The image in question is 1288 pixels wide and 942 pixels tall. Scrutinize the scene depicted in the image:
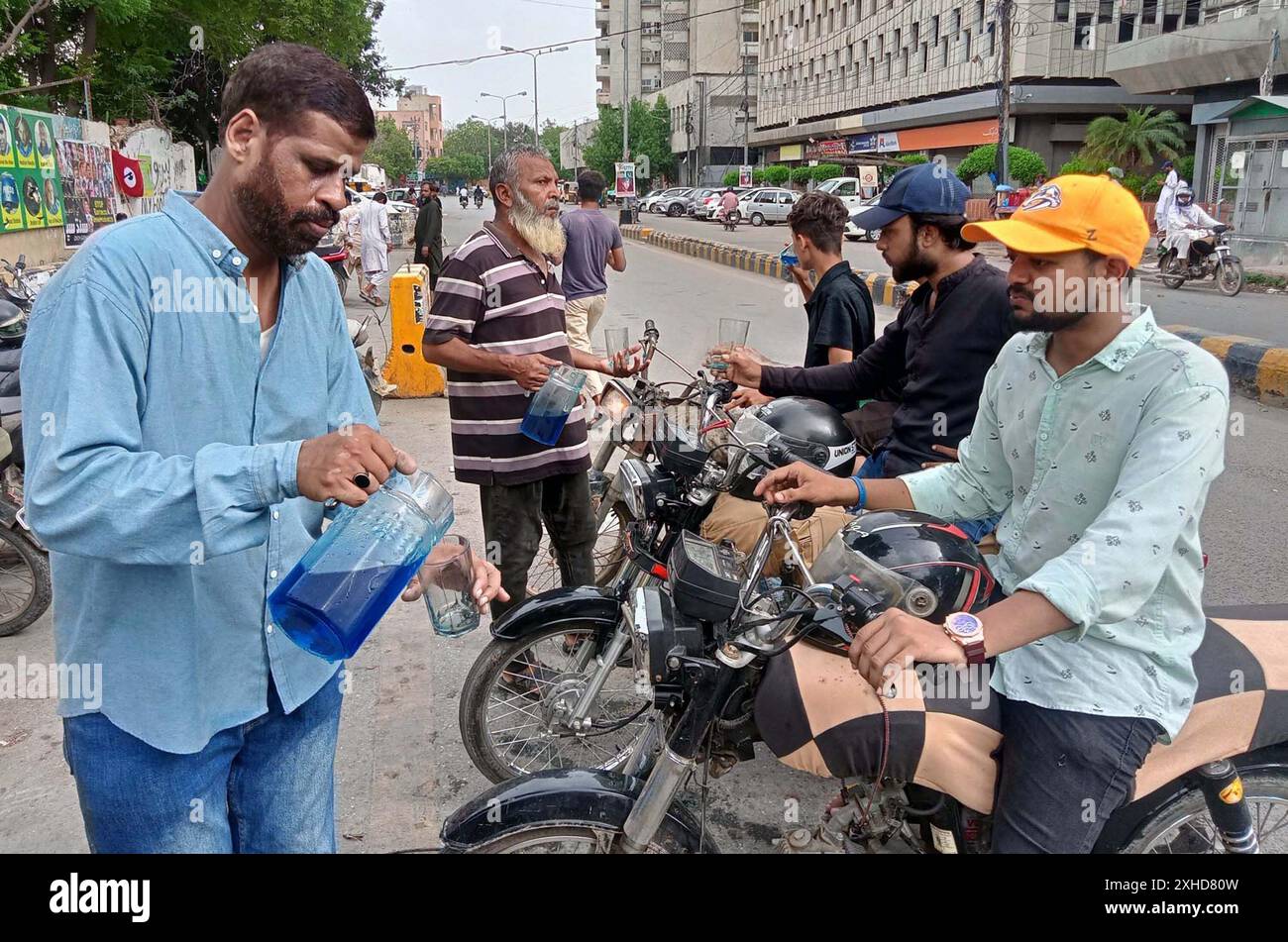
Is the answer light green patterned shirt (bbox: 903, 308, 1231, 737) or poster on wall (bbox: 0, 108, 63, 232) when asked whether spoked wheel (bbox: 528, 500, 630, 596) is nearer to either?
light green patterned shirt (bbox: 903, 308, 1231, 737)

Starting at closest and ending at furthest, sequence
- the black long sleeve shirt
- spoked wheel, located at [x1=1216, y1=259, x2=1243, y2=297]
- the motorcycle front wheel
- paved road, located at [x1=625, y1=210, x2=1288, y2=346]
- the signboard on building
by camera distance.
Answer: the motorcycle front wheel < the black long sleeve shirt < paved road, located at [x1=625, y1=210, x2=1288, y2=346] < spoked wheel, located at [x1=1216, y1=259, x2=1243, y2=297] < the signboard on building

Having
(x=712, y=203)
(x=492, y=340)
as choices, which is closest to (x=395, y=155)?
(x=712, y=203)

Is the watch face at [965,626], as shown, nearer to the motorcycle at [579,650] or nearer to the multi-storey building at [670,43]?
the motorcycle at [579,650]

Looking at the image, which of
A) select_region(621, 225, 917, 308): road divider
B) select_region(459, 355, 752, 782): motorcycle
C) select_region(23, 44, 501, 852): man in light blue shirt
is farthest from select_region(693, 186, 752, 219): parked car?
select_region(23, 44, 501, 852): man in light blue shirt

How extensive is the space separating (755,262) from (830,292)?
15.6 meters

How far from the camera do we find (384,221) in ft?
46.5

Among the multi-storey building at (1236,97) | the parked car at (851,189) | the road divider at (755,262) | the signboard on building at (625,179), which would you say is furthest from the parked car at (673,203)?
the multi-storey building at (1236,97)

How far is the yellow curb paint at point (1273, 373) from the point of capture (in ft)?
26.8

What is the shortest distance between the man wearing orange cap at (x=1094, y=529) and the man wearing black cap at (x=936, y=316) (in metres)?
1.06

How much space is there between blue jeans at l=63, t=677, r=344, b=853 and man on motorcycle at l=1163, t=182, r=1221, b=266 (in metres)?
16.2

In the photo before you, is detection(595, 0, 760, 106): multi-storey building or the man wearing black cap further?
detection(595, 0, 760, 106): multi-storey building

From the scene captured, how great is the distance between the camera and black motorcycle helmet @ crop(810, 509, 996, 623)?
1723mm

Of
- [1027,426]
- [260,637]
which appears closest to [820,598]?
[1027,426]
